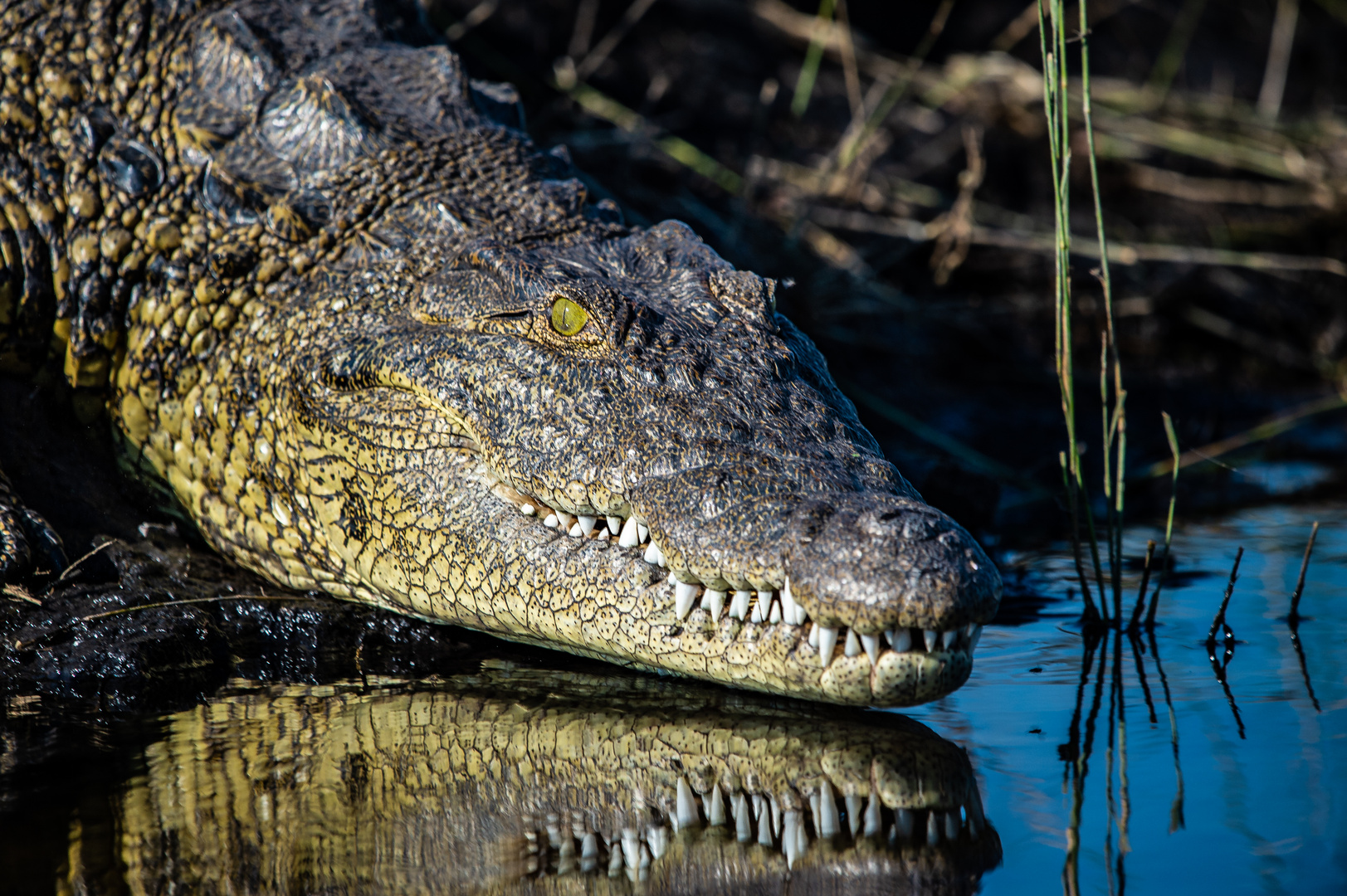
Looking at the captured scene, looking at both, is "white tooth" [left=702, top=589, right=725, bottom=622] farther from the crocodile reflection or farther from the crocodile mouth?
the crocodile reflection

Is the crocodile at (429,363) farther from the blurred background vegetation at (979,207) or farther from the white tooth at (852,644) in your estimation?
the blurred background vegetation at (979,207)

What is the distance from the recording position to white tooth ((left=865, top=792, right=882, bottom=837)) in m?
2.04

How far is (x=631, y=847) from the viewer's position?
2025mm

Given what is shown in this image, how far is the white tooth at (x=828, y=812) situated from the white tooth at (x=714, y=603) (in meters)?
0.45

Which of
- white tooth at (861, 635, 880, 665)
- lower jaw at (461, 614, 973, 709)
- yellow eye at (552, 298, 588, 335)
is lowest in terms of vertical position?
lower jaw at (461, 614, 973, 709)

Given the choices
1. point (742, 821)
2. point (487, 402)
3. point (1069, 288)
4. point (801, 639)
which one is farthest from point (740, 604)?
point (1069, 288)

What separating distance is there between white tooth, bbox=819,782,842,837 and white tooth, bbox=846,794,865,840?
0.7 inches

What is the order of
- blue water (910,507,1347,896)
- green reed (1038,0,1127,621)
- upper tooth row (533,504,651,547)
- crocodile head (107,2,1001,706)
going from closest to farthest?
blue water (910,507,1347,896)
crocodile head (107,2,1001,706)
upper tooth row (533,504,651,547)
green reed (1038,0,1127,621)

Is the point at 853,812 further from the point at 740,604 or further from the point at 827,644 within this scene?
the point at 740,604

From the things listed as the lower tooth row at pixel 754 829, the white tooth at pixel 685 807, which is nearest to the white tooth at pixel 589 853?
the lower tooth row at pixel 754 829

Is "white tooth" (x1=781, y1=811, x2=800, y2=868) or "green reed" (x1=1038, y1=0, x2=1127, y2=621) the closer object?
"white tooth" (x1=781, y1=811, x2=800, y2=868)

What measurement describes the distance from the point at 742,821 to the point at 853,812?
0.20 m

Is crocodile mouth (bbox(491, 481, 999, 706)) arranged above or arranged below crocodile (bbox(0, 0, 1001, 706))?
below

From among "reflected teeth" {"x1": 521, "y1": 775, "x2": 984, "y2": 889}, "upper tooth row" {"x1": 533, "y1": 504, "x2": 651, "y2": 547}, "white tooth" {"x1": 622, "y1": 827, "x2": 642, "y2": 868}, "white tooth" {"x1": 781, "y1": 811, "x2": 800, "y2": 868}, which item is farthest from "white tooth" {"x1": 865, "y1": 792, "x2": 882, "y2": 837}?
"upper tooth row" {"x1": 533, "y1": 504, "x2": 651, "y2": 547}
